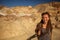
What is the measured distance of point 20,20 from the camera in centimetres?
214

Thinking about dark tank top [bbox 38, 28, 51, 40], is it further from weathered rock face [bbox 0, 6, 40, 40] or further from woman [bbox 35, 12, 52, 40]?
weathered rock face [bbox 0, 6, 40, 40]

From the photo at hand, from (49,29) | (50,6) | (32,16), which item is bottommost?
(49,29)

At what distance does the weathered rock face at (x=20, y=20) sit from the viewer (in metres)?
2.09

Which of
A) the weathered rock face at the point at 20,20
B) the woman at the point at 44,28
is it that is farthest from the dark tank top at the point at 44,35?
the weathered rock face at the point at 20,20

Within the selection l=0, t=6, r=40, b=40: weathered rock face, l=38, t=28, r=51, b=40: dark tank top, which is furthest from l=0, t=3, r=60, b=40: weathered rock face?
l=38, t=28, r=51, b=40: dark tank top

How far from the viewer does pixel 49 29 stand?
2186 mm

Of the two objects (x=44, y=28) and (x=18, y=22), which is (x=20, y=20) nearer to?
(x=18, y=22)

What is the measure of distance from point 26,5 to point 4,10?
36 cm

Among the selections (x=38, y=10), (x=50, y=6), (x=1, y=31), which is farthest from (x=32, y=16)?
(x=1, y=31)

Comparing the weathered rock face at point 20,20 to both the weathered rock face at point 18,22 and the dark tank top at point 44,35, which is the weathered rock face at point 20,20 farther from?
the dark tank top at point 44,35

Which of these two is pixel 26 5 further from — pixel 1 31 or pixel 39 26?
pixel 1 31

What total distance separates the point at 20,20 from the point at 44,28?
1.37 feet

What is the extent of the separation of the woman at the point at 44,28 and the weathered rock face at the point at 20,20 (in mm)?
65

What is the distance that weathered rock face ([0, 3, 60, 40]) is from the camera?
2090 mm
